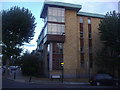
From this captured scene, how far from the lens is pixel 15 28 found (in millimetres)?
30453

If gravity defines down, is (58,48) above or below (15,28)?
below

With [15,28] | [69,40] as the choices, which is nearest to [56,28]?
[69,40]

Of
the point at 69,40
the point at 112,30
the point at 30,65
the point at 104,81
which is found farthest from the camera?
the point at 30,65

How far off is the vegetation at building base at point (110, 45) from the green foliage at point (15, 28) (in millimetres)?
13255

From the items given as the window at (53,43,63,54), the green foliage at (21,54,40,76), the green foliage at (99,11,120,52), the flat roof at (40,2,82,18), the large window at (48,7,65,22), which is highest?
the flat roof at (40,2,82,18)

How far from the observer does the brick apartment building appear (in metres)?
33.8

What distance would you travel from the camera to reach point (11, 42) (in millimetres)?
31641

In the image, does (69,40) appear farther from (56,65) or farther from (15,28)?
(15,28)

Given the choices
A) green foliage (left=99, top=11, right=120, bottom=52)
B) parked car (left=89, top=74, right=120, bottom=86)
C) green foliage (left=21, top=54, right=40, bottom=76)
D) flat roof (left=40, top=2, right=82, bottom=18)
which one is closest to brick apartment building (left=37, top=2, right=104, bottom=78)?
flat roof (left=40, top=2, right=82, bottom=18)

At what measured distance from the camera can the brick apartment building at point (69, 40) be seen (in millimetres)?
33750

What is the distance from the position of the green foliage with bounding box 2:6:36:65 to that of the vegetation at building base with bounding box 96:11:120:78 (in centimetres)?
1326

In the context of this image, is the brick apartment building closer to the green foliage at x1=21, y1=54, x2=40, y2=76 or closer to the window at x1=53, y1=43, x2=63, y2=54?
the window at x1=53, y1=43, x2=63, y2=54

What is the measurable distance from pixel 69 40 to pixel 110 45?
7.84 meters

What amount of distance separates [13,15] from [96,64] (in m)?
19.0
